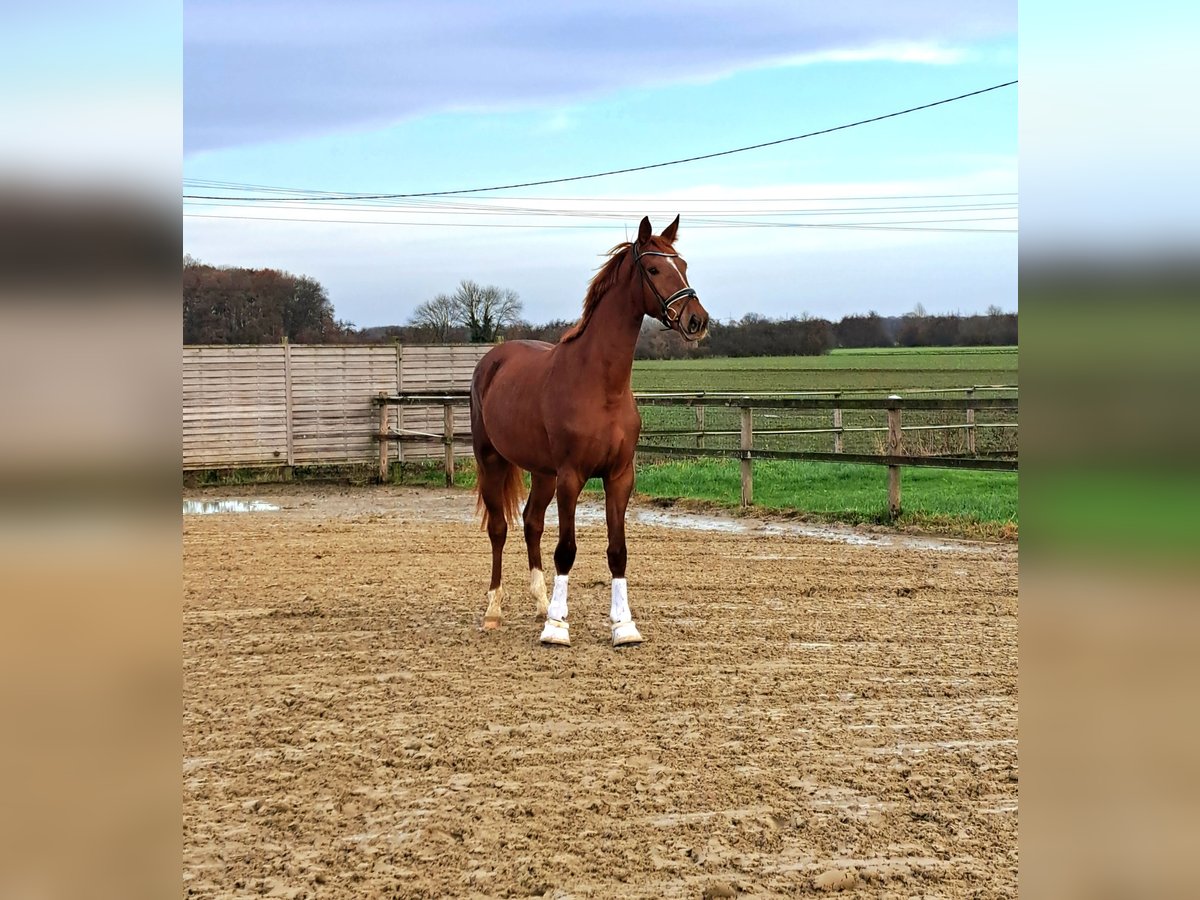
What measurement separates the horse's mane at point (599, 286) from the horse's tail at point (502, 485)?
1035 mm

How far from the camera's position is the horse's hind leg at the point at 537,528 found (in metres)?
5.84

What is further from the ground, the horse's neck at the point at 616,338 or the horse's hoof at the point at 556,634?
the horse's neck at the point at 616,338

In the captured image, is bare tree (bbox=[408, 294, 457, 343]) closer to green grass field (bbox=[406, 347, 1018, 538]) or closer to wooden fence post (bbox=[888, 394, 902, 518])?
green grass field (bbox=[406, 347, 1018, 538])

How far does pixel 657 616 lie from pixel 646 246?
207 centimetres

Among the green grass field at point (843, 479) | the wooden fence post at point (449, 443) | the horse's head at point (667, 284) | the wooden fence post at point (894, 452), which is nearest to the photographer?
the horse's head at point (667, 284)

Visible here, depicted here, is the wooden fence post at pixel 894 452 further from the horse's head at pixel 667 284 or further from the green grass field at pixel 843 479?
the horse's head at pixel 667 284

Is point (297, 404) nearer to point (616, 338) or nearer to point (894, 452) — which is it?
point (894, 452)

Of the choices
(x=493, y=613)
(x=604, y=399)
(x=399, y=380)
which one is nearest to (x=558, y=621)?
(x=493, y=613)

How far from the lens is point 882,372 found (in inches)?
1260

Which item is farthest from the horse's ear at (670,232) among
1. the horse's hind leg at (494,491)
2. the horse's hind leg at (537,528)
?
the horse's hind leg at (494,491)
